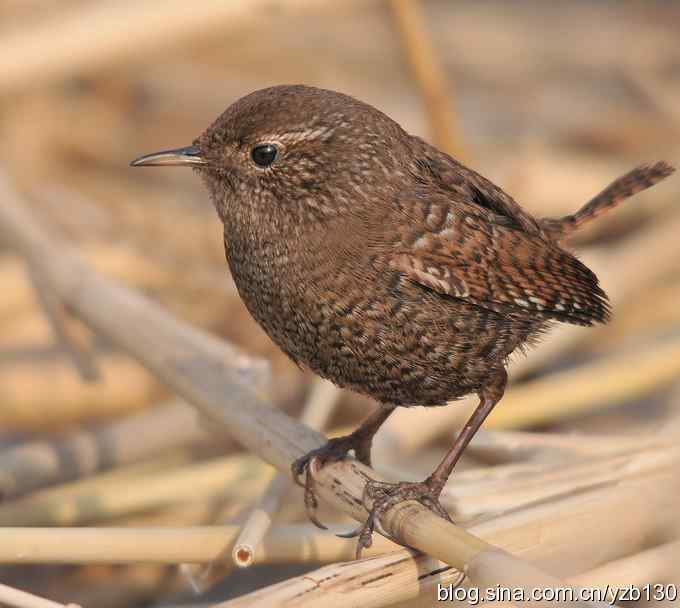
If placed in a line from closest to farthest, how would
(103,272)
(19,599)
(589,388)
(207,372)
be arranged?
(19,599) < (207,372) < (589,388) < (103,272)

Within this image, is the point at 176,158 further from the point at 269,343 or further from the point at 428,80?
the point at 269,343

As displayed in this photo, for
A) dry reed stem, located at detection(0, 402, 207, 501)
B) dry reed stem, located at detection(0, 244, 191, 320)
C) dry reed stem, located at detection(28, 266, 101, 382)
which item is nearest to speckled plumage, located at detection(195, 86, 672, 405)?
dry reed stem, located at detection(0, 402, 207, 501)

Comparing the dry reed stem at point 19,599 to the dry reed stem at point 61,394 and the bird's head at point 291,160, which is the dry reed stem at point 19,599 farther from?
the dry reed stem at point 61,394

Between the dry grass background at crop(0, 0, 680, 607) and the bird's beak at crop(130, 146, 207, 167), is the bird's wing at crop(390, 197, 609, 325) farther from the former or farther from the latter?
the bird's beak at crop(130, 146, 207, 167)

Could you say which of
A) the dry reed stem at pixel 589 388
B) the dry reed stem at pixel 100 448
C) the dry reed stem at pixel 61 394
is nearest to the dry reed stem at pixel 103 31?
the dry reed stem at pixel 61 394

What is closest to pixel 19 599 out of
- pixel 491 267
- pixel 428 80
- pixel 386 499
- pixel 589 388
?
pixel 386 499

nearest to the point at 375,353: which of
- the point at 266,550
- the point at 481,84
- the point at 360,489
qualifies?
the point at 360,489
